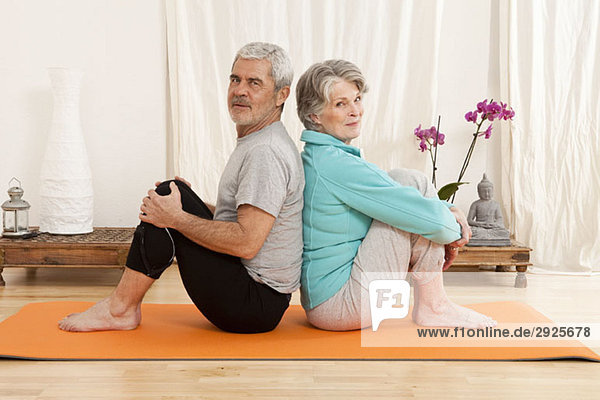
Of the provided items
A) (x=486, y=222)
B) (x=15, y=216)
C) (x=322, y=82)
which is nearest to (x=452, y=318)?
(x=322, y=82)

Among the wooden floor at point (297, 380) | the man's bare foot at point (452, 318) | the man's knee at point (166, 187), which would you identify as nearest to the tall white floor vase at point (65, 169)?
the man's knee at point (166, 187)

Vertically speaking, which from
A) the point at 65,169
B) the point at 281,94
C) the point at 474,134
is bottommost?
the point at 65,169

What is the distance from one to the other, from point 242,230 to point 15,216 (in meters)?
1.81

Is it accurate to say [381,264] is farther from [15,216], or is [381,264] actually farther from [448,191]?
[15,216]

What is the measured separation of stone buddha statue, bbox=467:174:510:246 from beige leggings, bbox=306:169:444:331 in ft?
4.50

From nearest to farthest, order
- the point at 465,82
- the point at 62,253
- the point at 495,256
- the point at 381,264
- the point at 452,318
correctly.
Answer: the point at 381,264 → the point at 452,318 → the point at 62,253 → the point at 495,256 → the point at 465,82

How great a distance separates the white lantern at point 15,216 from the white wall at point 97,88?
1.56ft

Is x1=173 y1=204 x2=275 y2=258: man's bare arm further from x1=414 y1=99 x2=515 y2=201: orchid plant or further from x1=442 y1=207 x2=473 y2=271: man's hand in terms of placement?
x1=414 y1=99 x2=515 y2=201: orchid plant

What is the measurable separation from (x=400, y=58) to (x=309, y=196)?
1.94 metres

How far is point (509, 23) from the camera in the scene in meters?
4.02

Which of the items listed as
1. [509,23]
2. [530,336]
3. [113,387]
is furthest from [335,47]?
[113,387]

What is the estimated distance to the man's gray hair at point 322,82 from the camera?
2338 mm

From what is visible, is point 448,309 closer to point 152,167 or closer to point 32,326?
point 32,326

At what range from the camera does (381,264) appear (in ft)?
7.55
